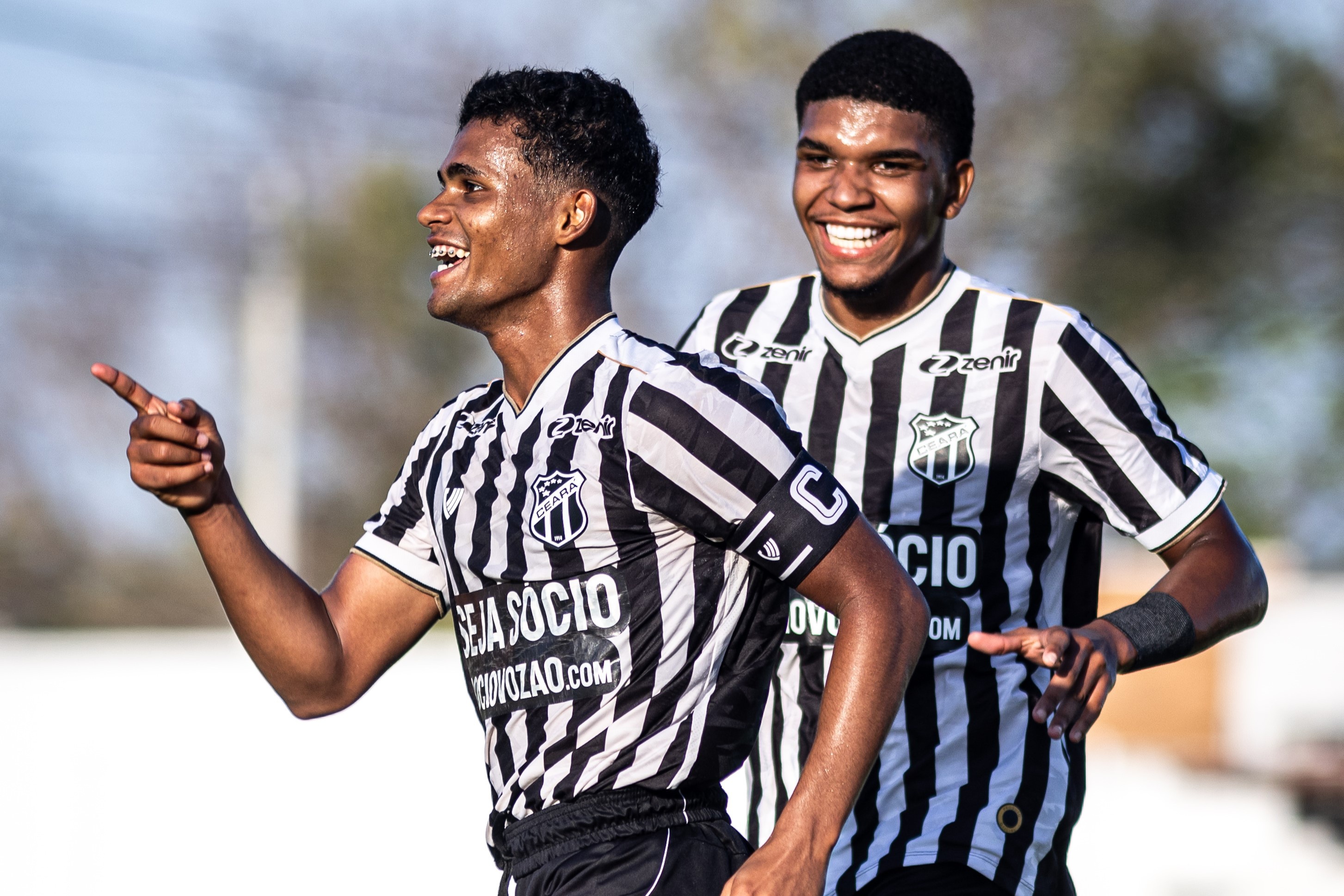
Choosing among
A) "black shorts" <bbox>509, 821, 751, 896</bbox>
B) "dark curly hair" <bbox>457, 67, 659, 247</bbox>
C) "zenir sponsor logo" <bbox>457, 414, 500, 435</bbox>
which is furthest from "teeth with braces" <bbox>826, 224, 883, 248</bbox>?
"black shorts" <bbox>509, 821, 751, 896</bbox>

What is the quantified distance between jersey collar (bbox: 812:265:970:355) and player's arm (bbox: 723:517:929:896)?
3.46 ft

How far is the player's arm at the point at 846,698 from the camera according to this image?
2.56m

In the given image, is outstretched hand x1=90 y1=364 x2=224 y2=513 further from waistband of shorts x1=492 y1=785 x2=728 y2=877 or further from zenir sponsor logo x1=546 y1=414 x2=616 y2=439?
waistband of shorts x1=492 y1=785 x2=728 y2=877

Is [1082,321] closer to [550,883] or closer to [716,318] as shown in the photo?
[716,318]

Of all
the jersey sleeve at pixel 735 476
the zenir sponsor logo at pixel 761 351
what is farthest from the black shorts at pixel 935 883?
the zenir sponsor logo at pixel 761 351

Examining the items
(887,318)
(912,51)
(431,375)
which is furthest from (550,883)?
(431,375)

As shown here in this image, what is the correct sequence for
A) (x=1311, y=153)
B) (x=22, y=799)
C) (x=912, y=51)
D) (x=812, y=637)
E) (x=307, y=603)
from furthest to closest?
(x=1311, y=153), (x=22, y=799), (x=912, y=51), (x=812, y=637), (x=307, y=603)

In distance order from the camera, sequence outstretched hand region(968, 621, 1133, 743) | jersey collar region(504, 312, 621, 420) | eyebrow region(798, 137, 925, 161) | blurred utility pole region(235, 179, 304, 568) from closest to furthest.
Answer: outstretched hand region(968, 621, 1133, 743), jersey collar region(504, 312, 621, 420), eyebrow region(798, 137, 925, 161), blurred utility pole region(235, 179, 304, 568)

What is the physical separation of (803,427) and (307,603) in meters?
1.20

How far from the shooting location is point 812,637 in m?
3.54

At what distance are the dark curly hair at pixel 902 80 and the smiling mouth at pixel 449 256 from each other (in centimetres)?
107

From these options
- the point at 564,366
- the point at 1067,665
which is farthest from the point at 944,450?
the point at 564,366

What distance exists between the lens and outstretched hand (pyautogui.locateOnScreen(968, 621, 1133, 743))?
273 cm

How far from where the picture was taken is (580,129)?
3186 mm
